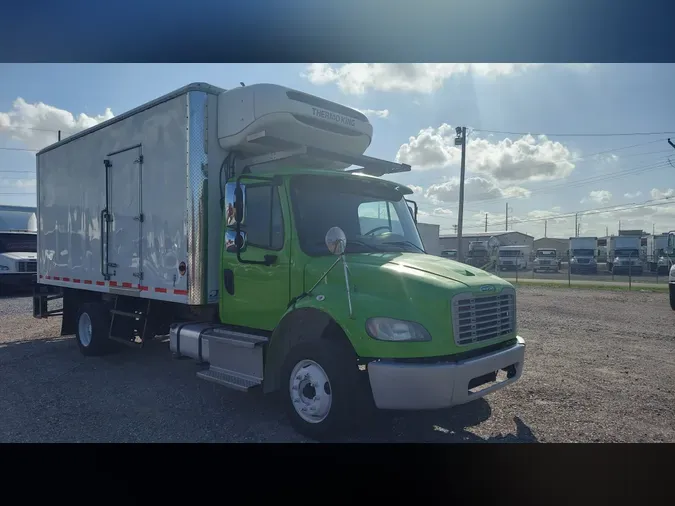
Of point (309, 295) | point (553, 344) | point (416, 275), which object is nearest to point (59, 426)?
point (309, 295)

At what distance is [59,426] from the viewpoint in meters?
4.96

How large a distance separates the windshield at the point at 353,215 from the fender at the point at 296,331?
0.63 metres

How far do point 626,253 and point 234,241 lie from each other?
40.7 m

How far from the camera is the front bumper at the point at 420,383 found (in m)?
3.98

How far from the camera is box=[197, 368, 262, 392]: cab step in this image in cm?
504

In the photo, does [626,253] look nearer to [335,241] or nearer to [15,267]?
[15,267]

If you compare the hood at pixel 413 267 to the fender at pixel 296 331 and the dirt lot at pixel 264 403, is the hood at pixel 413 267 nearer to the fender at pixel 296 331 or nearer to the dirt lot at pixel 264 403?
the fender at pixel 296 331

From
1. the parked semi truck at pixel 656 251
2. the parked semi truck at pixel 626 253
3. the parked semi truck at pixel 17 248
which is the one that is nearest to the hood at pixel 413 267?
the parked semi truck at pixel 17 248

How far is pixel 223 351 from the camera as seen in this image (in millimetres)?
5547

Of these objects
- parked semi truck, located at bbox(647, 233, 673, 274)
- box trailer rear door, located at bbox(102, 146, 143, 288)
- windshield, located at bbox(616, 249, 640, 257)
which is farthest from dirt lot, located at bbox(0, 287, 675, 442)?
windshield, located at bbox(616, 249, 640, 257)

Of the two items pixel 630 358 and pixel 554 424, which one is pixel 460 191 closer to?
pixel 630 358

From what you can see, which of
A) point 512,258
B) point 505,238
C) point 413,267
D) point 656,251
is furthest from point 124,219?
point 505,238

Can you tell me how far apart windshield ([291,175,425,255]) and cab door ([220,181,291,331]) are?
21 cm

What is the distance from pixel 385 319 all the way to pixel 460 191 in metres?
23.2
